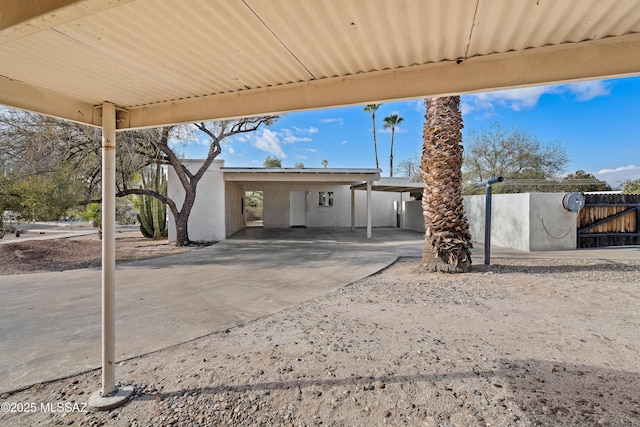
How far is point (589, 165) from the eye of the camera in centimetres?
2339

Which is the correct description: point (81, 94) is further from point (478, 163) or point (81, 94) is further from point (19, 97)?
point (478, 163)

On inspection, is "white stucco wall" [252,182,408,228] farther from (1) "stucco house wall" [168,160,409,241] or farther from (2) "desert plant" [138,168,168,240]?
(2) "desert plant" [138,168,168,240]

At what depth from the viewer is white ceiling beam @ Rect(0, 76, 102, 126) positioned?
2.27m

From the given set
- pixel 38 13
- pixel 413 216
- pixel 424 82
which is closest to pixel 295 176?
pixel 413 216

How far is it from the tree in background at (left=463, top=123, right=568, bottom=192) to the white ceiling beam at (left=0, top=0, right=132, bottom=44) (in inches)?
906

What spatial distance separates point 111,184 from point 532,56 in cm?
328

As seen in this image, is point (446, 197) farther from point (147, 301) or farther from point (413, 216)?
point (413, 216)

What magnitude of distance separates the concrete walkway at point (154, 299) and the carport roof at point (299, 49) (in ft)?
7.82

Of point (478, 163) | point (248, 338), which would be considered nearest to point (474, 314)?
point (248, 338)

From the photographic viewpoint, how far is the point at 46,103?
253 cm

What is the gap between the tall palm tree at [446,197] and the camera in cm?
661

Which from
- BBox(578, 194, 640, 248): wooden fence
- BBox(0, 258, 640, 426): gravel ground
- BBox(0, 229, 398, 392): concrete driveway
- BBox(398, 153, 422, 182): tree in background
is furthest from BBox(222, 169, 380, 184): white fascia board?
BBox(398, 153, 422, 182): tree in background

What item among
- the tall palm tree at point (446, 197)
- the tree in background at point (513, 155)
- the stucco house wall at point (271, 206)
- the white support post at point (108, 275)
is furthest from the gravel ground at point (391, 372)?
the tree in background at point (513, 155)

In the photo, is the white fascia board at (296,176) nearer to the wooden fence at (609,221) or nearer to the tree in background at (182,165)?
the tree in background at (182,165)
